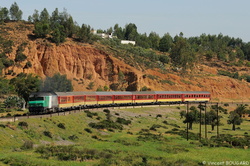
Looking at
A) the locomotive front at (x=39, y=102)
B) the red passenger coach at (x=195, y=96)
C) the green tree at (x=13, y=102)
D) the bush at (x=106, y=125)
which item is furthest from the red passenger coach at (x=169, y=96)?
the locomotive front at (x=39, y=102)

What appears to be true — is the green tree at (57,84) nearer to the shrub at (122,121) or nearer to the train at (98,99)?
the train at (98,99)

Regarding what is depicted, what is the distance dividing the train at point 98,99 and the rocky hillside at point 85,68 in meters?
18.9

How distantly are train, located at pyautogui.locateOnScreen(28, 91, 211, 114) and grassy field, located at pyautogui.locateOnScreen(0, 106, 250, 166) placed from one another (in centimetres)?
309

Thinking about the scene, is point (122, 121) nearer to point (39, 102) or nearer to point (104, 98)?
point (104, 98)

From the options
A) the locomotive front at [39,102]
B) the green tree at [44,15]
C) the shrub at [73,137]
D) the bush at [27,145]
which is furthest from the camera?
the green tree at [44,15]

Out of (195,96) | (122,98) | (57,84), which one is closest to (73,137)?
(122,98)

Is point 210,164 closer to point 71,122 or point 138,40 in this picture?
point 71,122

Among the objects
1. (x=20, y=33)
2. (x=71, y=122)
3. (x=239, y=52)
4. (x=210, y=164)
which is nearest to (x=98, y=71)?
(x=20, y=33)

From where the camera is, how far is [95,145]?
42.2 metres

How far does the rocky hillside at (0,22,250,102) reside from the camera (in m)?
103

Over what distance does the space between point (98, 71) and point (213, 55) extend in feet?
282

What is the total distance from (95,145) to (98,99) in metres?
31.8

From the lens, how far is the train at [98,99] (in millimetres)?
52312

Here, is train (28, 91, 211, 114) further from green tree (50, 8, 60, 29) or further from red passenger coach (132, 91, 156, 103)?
green tree (50, 8, 60, 29)
